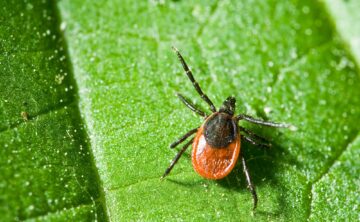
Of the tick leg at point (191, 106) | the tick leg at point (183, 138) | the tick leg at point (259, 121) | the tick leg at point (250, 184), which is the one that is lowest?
the tick leg at point (250, 184)

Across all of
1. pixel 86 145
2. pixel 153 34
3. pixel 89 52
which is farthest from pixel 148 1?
pixel 86 145

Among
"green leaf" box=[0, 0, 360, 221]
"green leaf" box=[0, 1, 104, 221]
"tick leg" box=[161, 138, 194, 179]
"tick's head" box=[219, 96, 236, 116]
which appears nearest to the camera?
"green leaf" box=[0, 1, 104, 221]

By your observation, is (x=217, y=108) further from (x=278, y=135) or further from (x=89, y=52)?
(x=89, y=52)

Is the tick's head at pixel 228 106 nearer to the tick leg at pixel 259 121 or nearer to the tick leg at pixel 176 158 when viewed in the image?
the tick leg at pixel 259 121

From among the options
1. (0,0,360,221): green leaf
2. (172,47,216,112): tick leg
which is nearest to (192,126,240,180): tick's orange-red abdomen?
(0,0,360,221): green leaf

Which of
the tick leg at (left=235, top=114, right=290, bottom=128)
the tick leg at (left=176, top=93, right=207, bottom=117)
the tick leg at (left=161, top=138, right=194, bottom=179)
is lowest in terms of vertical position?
the tick leg at (left=161, top=138, right=194, bottom=179)

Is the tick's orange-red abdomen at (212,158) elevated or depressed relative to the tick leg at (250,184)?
elevated

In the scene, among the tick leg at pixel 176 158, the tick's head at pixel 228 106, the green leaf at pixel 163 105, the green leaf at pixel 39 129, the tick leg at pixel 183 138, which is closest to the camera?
the green leaf at pixel 39 129

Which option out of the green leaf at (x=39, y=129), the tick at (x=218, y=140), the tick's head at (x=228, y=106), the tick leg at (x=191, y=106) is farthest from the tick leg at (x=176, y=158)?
the green leaf at (x=39, y=129)

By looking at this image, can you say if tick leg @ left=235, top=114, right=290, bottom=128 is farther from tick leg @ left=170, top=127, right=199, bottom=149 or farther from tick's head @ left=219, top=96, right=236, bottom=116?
tick leg @ left=170, top=127, right=199, bottom=149
